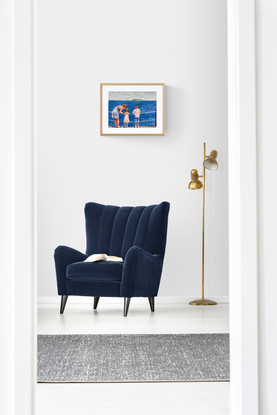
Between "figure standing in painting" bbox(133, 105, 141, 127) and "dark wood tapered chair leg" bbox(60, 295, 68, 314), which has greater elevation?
"figure standing in painting" bbox(133, 105, 141, 127)

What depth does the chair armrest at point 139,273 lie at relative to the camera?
480cm

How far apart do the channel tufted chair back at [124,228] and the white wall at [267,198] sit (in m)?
3.20

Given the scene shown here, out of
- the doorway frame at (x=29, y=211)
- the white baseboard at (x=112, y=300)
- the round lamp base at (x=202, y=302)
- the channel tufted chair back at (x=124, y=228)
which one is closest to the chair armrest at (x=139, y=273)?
the channel tufted chair back at (x=124, y=228)

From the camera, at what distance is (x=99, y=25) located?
5.99 meters

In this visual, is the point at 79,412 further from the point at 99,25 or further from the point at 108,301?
the point at 99,25

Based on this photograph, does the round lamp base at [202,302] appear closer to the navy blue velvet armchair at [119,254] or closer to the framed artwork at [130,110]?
the navy blue velvet armchair at [119,254]

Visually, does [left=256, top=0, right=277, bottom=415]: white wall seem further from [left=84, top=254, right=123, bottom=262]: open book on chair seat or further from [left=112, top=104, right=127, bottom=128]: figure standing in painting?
[left=112, top=104, right=127, bottom=128]: figure standing in painting

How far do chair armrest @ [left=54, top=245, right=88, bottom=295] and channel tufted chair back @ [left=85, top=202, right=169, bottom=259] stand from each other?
0.30 m

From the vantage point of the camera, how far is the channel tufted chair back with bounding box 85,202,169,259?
514 centimetres

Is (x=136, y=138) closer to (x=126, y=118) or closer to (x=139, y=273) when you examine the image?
(x=126, y=118)

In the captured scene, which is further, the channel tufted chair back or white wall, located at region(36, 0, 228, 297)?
white wall, located at region(36, 0, 228, 297)

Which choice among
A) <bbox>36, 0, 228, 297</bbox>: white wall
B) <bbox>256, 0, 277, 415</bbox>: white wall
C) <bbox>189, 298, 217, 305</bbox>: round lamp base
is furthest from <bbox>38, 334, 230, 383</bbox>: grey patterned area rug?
<bbox>36, 0, 228, 297</bbox>: white wall

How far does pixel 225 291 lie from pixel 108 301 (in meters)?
1.10

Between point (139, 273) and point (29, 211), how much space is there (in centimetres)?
305
